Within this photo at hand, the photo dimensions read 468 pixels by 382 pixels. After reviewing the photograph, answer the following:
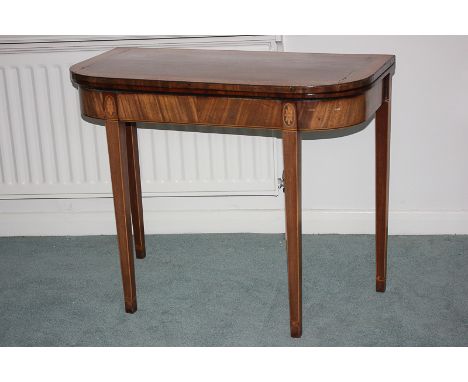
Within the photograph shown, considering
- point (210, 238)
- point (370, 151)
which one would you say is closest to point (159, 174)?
point (210, 238)

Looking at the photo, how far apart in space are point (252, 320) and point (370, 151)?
2.85ft

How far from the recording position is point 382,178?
2312mm

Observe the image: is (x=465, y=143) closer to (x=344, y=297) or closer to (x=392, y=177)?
(x=392, y=177)

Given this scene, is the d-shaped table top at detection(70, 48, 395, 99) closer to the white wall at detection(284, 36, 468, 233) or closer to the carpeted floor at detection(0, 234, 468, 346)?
the white wall at detection(284, 36, 468, 233)

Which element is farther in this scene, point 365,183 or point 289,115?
point 365,183

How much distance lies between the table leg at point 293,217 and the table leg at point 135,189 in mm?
818

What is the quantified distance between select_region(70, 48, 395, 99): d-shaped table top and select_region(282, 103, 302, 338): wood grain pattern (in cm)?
10

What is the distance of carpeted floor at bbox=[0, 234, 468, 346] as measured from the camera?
7.11 ft

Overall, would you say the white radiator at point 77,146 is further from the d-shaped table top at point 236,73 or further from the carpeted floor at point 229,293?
the d-shaped table top at point 236,73

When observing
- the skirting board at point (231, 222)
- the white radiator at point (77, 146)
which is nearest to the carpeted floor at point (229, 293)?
the skirting board at point (231, 222)

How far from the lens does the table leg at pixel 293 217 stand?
1911 mm

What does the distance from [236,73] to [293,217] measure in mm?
419

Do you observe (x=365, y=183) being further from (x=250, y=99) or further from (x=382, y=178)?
(x=250, y=99)

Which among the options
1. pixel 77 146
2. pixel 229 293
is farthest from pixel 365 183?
pixel 77 146
